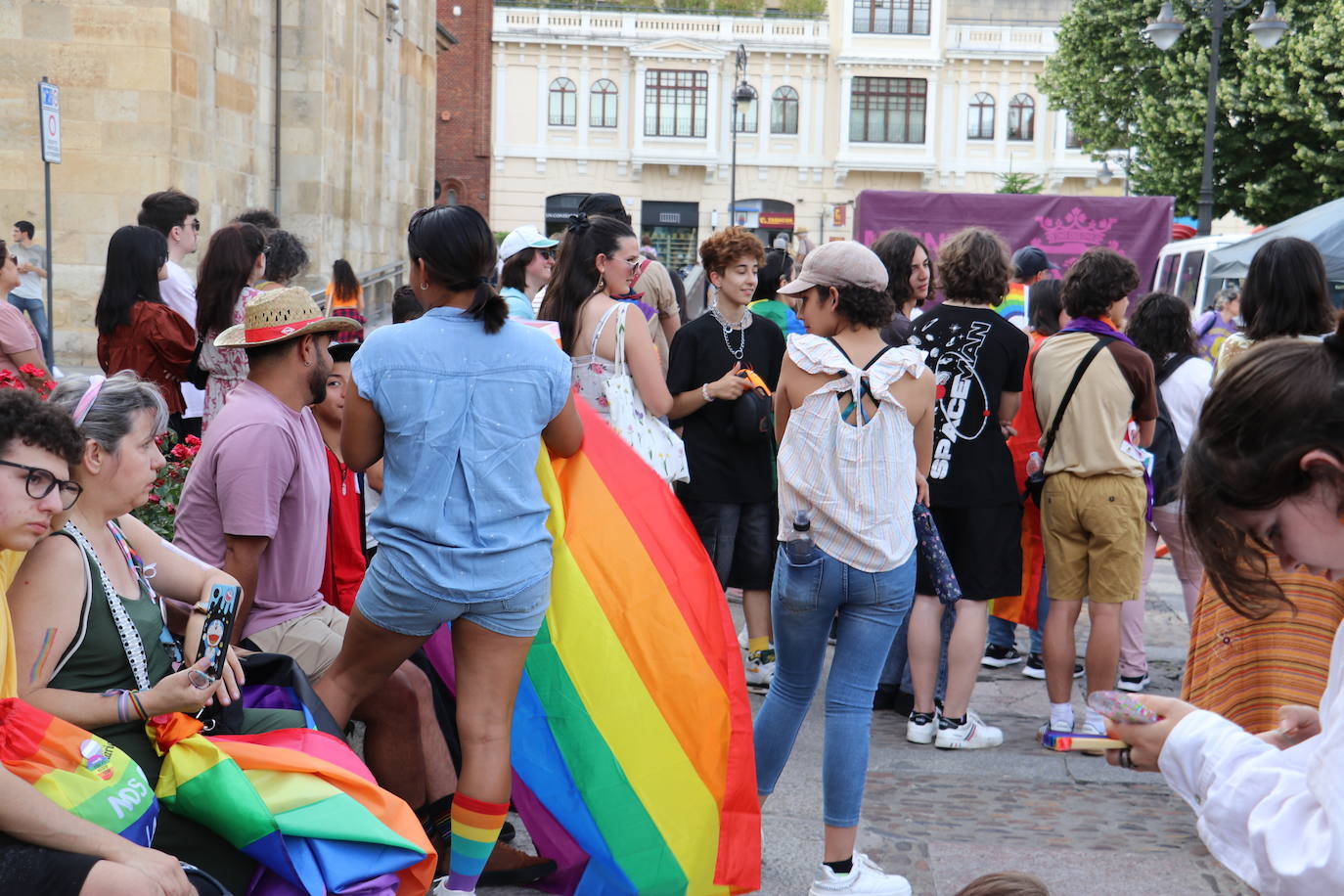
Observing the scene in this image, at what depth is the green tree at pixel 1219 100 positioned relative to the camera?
26.0 metres

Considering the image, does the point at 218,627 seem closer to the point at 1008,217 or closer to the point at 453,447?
the point at 453,447

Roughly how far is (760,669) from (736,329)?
1.67m

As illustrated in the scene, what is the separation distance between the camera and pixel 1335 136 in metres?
25.7

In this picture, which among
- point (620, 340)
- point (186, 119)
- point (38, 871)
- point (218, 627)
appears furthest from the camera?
point (186, 119)


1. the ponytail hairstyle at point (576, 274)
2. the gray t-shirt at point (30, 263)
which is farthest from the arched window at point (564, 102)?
the ponytail hairstyle at point (576, 274)

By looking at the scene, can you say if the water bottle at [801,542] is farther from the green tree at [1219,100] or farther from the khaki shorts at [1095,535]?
the green tree at [1219,100]

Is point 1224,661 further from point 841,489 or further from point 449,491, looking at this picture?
point 449,491

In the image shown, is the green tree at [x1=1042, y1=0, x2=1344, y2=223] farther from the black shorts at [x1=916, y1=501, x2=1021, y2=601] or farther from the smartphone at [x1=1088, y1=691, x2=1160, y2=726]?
the smartphone at [x1=1088, y1=691, x2=1160, y2=726]

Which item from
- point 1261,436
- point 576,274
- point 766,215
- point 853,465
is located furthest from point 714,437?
point 766,215

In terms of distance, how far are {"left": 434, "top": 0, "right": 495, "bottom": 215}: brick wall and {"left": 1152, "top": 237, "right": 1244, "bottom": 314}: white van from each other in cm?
3224

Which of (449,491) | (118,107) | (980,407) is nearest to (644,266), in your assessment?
(980,407)

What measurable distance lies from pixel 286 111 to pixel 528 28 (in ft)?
140

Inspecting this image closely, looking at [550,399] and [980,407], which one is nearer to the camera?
[550,399]

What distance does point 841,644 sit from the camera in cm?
434
